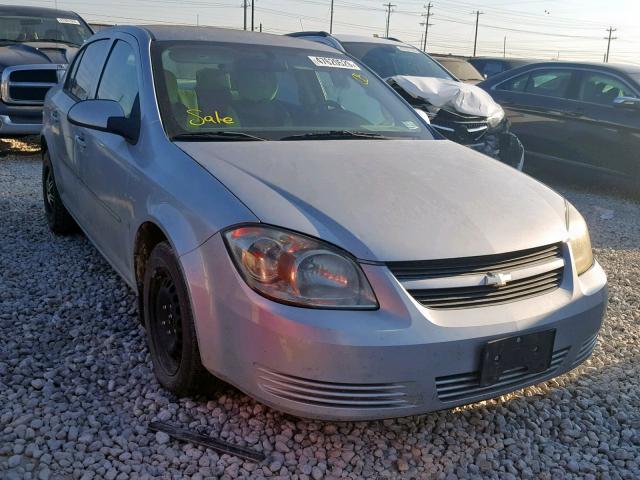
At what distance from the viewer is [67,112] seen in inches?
157

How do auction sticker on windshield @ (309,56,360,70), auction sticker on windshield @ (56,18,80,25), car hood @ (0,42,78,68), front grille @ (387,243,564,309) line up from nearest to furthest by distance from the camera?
front grille @ (387,243,564,309)
auction sticker on windshield @ (309,56,360,70)
car hood @ (0,42,78,68)
auction sticker on windshield @ (56,18,80,25)

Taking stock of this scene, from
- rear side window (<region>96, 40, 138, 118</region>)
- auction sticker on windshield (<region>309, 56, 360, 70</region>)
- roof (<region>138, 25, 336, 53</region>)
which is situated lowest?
rear side window (<region>96, 40, 138, 118</region>)

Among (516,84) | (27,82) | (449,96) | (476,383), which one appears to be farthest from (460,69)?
(476,383)

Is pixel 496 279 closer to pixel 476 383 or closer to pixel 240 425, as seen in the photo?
pixel 476 383

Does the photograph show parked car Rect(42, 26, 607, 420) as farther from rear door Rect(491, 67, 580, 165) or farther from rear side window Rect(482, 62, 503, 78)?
rear side window Rect(482, 62, 503, 78)

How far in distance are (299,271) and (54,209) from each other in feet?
10.9

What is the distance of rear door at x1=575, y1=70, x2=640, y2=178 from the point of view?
→ 23.0 ft

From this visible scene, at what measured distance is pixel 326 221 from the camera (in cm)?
229

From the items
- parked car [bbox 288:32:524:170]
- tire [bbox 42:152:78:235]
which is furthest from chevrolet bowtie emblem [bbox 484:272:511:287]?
parked car [bbox 288:32:524:170]

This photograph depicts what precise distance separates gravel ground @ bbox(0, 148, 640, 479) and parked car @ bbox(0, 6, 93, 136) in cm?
534

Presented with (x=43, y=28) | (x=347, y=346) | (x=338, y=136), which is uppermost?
(x=43, y=28)

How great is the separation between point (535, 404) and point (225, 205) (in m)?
1.65

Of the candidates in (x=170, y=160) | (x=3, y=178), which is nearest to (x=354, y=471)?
(x=170, y=160)

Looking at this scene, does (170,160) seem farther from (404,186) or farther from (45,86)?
(45,86)
